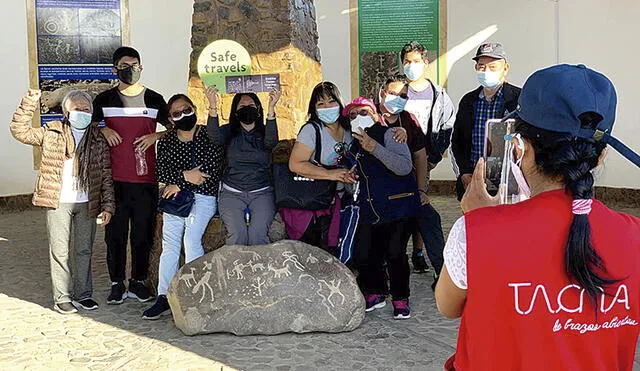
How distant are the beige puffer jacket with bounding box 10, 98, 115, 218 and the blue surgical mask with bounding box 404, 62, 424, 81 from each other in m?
2.28

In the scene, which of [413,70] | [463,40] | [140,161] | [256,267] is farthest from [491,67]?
[463,40]

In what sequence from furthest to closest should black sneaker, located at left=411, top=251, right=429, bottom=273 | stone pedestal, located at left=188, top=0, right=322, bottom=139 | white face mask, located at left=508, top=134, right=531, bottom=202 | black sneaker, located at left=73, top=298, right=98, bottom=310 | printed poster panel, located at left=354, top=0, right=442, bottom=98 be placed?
printed poster panel, located at left=354, top=0, right=442, bottom=98
black sneaker, located at left=411, top=251, right=429, bottom=273
stone pedestal, located at left=188, top=0, right=322, bottom=139
black sneaker, located at left=73, top=298, right=98, bottom=310
white face mask, located at left=508, top=134, right=531, bottom=202

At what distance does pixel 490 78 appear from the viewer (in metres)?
4.91

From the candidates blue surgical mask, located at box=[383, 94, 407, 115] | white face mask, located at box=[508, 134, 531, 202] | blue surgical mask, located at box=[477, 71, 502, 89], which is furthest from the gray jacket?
white face mask, located at box=[508, 134, 531, 202]

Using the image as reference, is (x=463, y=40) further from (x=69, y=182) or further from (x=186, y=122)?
(x=69, y=182)

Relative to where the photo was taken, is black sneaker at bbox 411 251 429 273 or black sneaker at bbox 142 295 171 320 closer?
black sneaker at bbox 142 295 171 320

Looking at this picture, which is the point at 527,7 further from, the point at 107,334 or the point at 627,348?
the point at 627,348

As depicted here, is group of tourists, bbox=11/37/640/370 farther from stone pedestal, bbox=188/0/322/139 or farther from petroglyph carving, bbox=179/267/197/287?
stone pedestal, bbox=188/0/322/139

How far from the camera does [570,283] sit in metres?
1.53

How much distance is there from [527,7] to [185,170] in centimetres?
694

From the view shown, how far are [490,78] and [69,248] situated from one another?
311cm

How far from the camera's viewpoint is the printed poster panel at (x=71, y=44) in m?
10.0

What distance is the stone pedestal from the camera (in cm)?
581

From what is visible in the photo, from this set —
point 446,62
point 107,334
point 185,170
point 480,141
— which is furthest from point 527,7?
point 107,334
